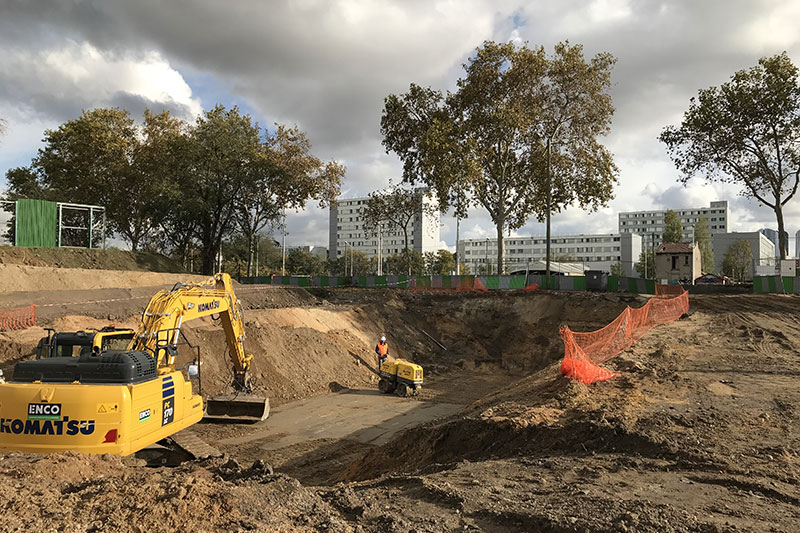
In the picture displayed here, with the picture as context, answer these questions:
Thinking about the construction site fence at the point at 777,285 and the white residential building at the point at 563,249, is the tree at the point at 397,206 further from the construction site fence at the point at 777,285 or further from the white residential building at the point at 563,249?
the white residential building at the point at 563,249

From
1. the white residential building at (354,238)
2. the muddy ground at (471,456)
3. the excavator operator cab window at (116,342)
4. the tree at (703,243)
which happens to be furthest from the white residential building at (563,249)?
the excavator operator cab window at (116,342)

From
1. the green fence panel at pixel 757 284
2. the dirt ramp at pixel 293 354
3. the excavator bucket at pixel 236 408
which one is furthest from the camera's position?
the green fence panel at pixel 757 284

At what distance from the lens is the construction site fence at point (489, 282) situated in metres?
36.0

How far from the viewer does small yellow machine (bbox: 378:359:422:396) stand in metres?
19.4

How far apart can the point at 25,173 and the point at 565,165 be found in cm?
4811

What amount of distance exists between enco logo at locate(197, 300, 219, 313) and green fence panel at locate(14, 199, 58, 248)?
27.7 meters

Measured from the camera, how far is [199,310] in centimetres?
1152

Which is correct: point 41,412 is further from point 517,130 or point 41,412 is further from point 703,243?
point 703,243

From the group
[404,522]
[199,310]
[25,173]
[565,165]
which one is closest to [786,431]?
[404,522]

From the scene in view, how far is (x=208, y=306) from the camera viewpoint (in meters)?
12.0

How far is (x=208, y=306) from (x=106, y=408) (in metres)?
4.38

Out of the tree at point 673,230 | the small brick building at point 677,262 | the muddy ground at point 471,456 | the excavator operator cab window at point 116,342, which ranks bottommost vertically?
the muddy ground at point 471,456

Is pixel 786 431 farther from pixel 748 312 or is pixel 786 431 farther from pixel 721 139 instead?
pixel 721 139

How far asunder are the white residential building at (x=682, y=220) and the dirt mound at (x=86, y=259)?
5975 inches
